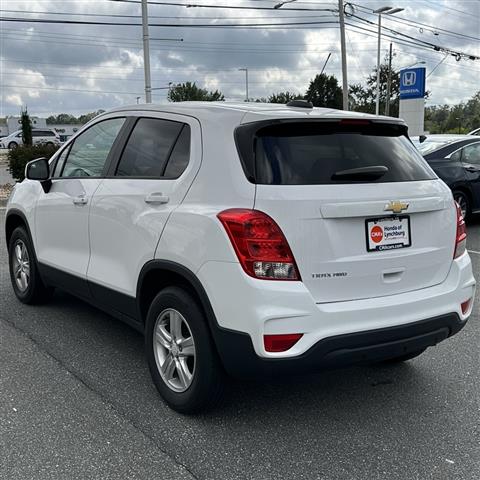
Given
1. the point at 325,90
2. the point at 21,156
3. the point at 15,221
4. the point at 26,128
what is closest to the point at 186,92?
the point at 325,90

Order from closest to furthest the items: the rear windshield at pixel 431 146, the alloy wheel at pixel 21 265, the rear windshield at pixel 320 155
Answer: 1. the rear windshield at pixel 320 155
2. the alloy wheel at pixel 21 265
3. the rear windshield at pixel 431 146

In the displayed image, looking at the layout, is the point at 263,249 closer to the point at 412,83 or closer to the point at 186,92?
the point at 412,83

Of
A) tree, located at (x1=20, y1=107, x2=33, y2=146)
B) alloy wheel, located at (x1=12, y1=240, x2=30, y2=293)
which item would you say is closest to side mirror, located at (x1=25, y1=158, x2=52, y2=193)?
alloy wheel, located at (x1=12, y1=240, x2=30, y2=293)

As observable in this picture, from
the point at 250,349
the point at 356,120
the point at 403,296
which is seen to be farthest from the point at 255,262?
the point at 356,120

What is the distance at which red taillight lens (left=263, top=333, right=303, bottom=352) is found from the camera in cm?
277

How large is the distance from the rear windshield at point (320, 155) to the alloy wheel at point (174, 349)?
0.97m

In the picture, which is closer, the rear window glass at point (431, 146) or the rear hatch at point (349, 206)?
the rear hatch at point (349, 206)

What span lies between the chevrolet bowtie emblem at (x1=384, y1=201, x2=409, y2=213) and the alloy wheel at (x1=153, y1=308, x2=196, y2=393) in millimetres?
1260

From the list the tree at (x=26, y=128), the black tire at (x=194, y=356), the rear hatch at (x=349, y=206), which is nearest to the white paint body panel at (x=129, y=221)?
the black tire at (x=194, y=356)

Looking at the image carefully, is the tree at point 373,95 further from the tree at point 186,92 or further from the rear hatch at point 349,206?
the rear hatch at point 349,206

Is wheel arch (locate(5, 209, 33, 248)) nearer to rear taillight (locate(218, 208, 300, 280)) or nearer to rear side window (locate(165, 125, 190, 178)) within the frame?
rear side window (locate(165, 125, 190, 178))

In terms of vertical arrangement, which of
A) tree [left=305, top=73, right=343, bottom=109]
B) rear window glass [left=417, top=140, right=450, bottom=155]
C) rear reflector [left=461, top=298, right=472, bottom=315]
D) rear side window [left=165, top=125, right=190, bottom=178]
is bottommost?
rear reflector [left=461, top=298, right=472, bottom=315]

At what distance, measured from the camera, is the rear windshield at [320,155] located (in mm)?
2957

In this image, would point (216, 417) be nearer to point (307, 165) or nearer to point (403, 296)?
point (403, 296)
